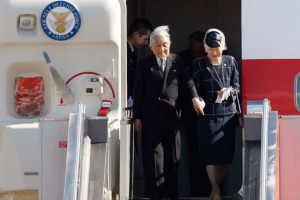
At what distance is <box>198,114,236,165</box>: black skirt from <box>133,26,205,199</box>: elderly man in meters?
0.14

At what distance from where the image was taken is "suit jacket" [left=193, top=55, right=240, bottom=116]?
5664 millimetres

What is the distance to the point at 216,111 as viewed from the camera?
5.65m

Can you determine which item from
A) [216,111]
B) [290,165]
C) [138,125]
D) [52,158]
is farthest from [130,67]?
[290,165]

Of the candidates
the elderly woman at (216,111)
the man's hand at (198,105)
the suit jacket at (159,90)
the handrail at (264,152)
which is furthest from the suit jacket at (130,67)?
the handrail at (264,152)

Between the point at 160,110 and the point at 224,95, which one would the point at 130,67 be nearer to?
the point at 160,110

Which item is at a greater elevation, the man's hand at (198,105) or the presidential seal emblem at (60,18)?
the presidential seal emblem at (60,18)

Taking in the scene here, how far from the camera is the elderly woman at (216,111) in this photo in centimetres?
565

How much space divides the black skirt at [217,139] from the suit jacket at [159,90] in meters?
0.24

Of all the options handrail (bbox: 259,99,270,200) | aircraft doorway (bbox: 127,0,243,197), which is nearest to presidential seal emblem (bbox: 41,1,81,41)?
handrail (bbox: 259,99,270,200)

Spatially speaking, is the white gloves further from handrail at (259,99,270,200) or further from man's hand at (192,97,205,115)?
handrail at (259,99,270,200)

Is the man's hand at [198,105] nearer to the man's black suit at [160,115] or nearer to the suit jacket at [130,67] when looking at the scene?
the man's black suit at [160,115]

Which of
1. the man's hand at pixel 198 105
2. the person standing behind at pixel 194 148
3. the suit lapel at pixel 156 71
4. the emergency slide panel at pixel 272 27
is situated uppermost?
the emergency slide panel at pixel 272 27

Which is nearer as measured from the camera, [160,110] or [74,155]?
[74,155]

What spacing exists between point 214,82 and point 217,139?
0.43 m
